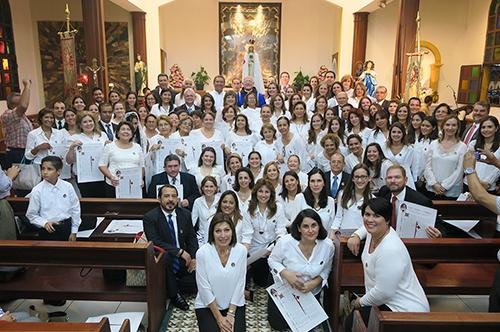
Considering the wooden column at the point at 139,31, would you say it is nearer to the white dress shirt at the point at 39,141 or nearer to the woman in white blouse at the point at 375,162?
the white dress shirt at the point at 39,141

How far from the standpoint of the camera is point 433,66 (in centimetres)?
1336

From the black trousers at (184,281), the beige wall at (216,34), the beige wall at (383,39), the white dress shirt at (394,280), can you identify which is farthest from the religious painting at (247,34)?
the white dress shirt at (394,280)

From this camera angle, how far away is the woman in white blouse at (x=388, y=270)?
2.66 metres

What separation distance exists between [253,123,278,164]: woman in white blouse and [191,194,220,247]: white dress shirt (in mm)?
1369

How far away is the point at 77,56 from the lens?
1423 centimetres

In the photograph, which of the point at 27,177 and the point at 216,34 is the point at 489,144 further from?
the point at 216,34

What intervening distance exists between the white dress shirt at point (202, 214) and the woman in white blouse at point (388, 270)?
6.80 ft

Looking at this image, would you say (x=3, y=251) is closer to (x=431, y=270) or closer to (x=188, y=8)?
(x=431, y=270)

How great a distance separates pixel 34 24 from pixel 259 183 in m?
12.6

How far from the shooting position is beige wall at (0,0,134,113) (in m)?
11.1

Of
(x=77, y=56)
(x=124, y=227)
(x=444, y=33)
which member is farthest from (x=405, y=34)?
(x=77, y=56)

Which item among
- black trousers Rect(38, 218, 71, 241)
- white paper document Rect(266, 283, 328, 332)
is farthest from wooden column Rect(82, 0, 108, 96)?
white paper document Rect(266, 283, 328, 332)

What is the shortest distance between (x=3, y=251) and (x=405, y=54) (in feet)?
28.7

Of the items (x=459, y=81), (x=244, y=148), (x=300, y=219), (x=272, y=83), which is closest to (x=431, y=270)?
(x=300, y=219)
